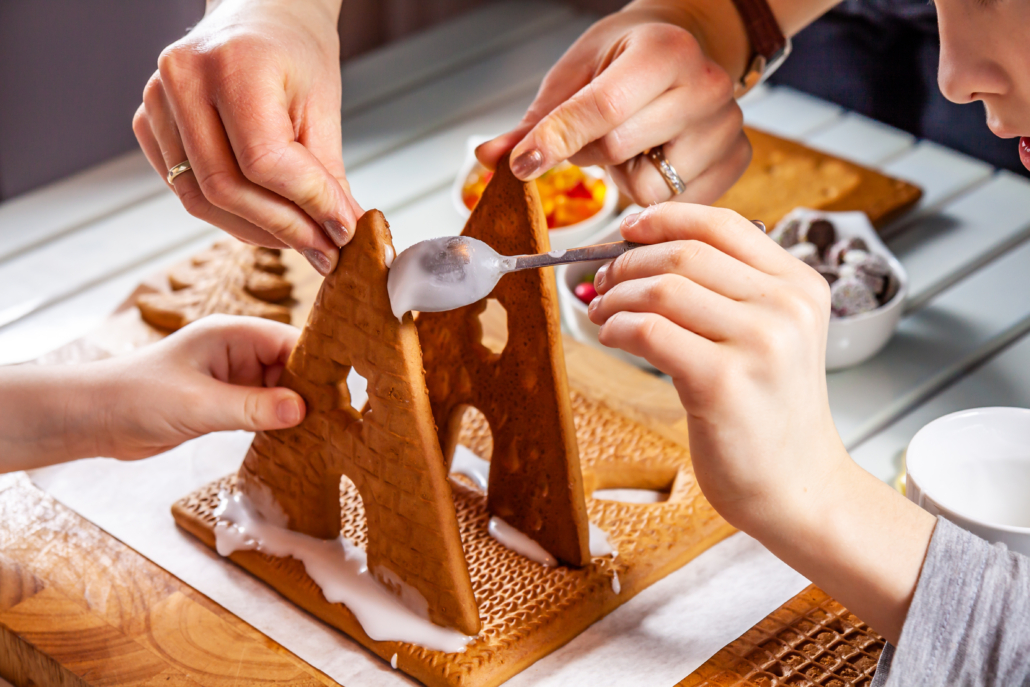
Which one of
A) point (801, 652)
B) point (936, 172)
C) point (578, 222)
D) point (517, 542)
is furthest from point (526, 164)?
point (936, 172)

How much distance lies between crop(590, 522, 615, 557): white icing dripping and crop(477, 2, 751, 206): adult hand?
34 cm

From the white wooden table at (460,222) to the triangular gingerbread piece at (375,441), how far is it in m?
0.52

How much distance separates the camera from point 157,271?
148 centimetres

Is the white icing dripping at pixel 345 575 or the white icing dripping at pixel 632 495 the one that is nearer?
the white icing dripping at pixel 345 575

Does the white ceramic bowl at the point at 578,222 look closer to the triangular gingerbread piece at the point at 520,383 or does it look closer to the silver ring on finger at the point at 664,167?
the silver ring on finger at the point at 664,167

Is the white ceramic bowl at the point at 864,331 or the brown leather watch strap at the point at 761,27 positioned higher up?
the brown leather watch strap at the point at 761,27

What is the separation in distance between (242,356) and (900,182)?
1.02 metres

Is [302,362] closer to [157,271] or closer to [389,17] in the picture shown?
[157,271]

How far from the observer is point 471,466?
1.17 metres

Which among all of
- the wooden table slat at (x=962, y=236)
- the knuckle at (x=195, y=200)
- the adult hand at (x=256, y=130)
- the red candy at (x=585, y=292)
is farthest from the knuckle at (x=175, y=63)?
the wooden table slat at (x=962, y=236)

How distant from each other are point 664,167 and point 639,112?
8 centimetres

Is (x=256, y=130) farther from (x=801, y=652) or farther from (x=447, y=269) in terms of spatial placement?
(x=801, y=652)

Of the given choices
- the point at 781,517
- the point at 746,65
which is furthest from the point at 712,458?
the point at 746,65

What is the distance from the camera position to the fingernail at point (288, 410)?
1.00 m
